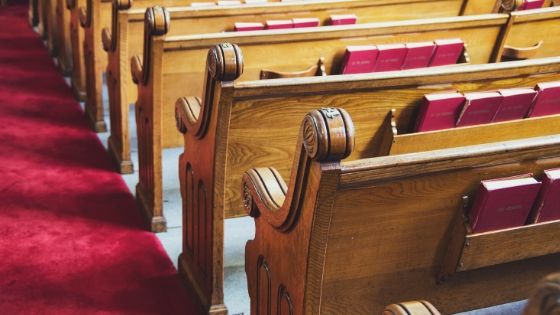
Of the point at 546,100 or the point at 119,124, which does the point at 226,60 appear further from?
the point at 119,124

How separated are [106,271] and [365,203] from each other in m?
1.25

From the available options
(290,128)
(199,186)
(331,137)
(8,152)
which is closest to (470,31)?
(290,128)

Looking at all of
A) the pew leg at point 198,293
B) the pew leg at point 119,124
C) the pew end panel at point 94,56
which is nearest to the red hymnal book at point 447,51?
the pew leg at point 198,293

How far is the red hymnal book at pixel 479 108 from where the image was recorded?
6.25 ft

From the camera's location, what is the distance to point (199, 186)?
7.06 ft

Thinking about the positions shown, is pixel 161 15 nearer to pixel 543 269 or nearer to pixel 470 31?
pixel 470 31

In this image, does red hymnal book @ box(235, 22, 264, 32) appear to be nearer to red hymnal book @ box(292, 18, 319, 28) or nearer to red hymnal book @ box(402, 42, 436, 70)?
red hymnal book @ box(292, 18, 319, 28)

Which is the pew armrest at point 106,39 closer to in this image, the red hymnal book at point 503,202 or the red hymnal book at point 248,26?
the red hymnal book at point 248,26

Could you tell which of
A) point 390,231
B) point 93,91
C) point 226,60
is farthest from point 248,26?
point 390,231

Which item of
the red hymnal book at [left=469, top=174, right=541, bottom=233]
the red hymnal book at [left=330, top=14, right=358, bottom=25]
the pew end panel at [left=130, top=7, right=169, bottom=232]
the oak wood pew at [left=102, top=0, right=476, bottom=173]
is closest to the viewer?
the red hymnal book at [left=469, top=174, right=541, bottom=233]

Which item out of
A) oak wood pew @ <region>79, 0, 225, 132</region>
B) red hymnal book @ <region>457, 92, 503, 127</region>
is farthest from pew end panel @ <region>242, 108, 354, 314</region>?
oak wood pew @ <region>79, 0, 225, 132</region>

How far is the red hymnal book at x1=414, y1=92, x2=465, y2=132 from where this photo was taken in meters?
1.89

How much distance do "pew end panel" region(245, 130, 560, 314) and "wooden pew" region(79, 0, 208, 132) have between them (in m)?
1.82

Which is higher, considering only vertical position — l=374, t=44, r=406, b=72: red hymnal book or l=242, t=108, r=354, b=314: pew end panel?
l=374, t=44, r=406, b=72: red hymnal book
